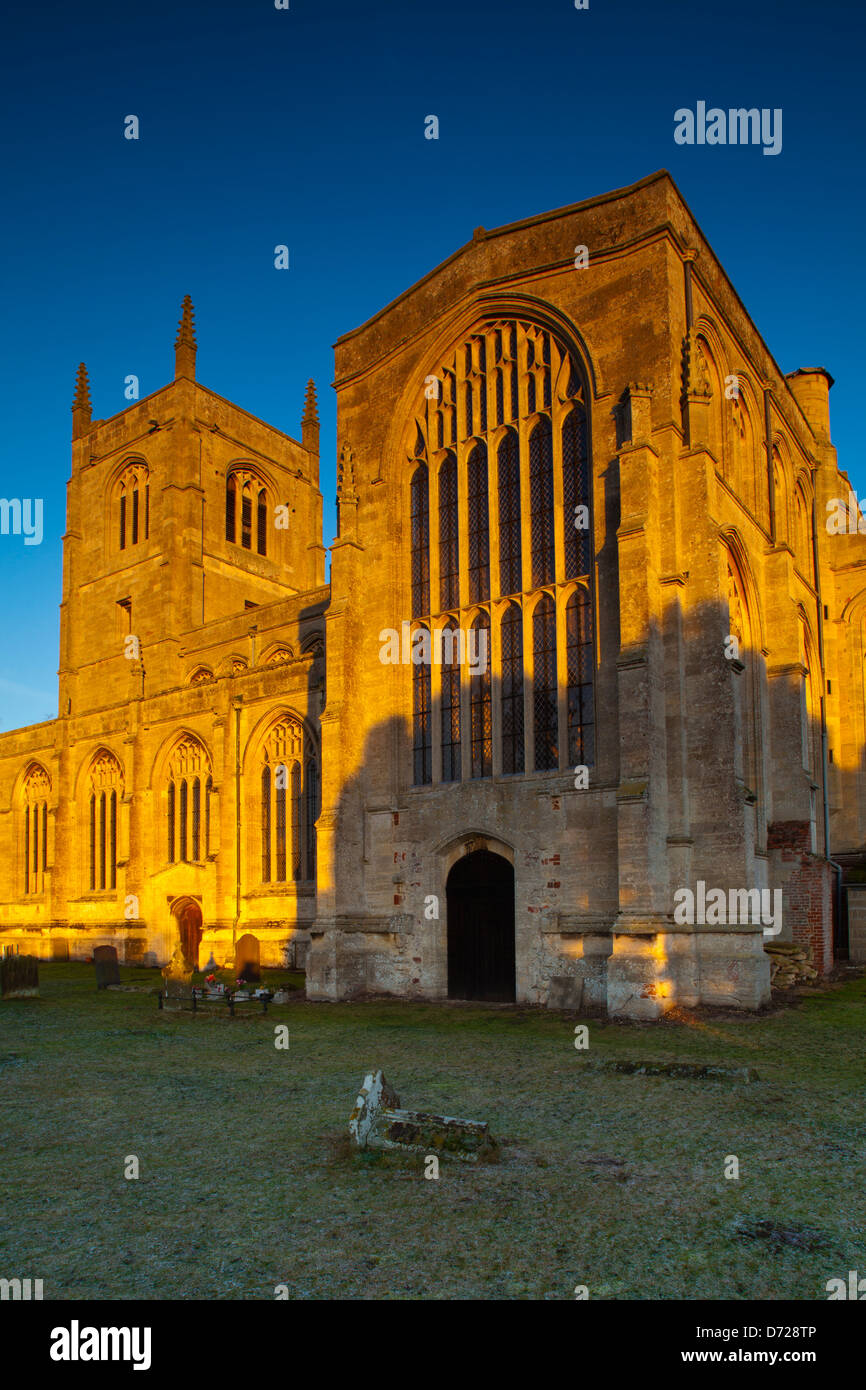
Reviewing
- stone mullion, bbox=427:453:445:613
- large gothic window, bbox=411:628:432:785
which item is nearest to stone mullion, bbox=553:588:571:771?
stone mullion, bbox=427:453:445:613

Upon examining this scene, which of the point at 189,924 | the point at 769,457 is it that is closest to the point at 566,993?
the point at 769,457

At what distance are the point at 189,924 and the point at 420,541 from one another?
15.9 metres

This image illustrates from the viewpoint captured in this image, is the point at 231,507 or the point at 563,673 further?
the point at 231,507

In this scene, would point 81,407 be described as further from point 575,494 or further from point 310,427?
point 575,494

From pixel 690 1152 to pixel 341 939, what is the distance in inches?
508

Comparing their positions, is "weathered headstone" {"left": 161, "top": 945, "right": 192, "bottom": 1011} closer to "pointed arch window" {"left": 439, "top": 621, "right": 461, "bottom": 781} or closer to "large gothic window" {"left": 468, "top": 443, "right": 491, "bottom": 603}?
"pointed arch window" {"left": 439, "top": 621, "right": 461, "bottom": 781}

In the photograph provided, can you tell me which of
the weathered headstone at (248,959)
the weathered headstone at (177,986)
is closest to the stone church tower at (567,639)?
the weathered headstone at (177,986)

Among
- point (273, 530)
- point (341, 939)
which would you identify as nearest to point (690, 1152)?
point (341, 939)

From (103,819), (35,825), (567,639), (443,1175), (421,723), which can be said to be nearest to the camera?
(443,1175)

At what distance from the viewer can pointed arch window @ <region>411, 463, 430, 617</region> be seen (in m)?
21.4

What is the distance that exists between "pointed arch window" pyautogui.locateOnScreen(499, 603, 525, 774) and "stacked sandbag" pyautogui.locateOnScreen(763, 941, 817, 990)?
20.5 feet

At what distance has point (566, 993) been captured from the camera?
55.5ft

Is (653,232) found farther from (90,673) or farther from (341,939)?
(90,673)

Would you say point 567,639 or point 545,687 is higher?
point 567,639
